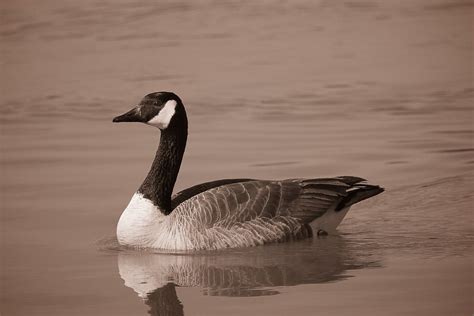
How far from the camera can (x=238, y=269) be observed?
10367 millimetres

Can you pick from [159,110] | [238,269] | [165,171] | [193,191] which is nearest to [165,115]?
[159,110]

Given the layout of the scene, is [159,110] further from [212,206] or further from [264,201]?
[264,201]

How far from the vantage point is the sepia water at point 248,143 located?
970 centimetres

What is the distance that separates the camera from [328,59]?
22.9 m

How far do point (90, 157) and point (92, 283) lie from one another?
5191 mm

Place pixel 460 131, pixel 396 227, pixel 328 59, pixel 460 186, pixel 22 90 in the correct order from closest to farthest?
1. pixel 396 227
2. pixel 460 186
3. pixel 460 131
4. pixel 22 90
5. pixel 328 59

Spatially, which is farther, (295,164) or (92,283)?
(295,164)

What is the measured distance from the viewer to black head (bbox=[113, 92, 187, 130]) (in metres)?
11.4

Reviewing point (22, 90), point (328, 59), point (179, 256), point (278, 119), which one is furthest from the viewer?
point (328, 59)

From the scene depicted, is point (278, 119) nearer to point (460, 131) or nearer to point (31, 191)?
point (460, 131)

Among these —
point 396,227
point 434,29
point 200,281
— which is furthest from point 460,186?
point 434,29

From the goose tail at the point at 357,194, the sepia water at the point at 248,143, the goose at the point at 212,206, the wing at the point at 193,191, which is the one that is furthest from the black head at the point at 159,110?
the goose tail at the point at 357,194

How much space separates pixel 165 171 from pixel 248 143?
4219mm

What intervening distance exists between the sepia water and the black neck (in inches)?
23.7
